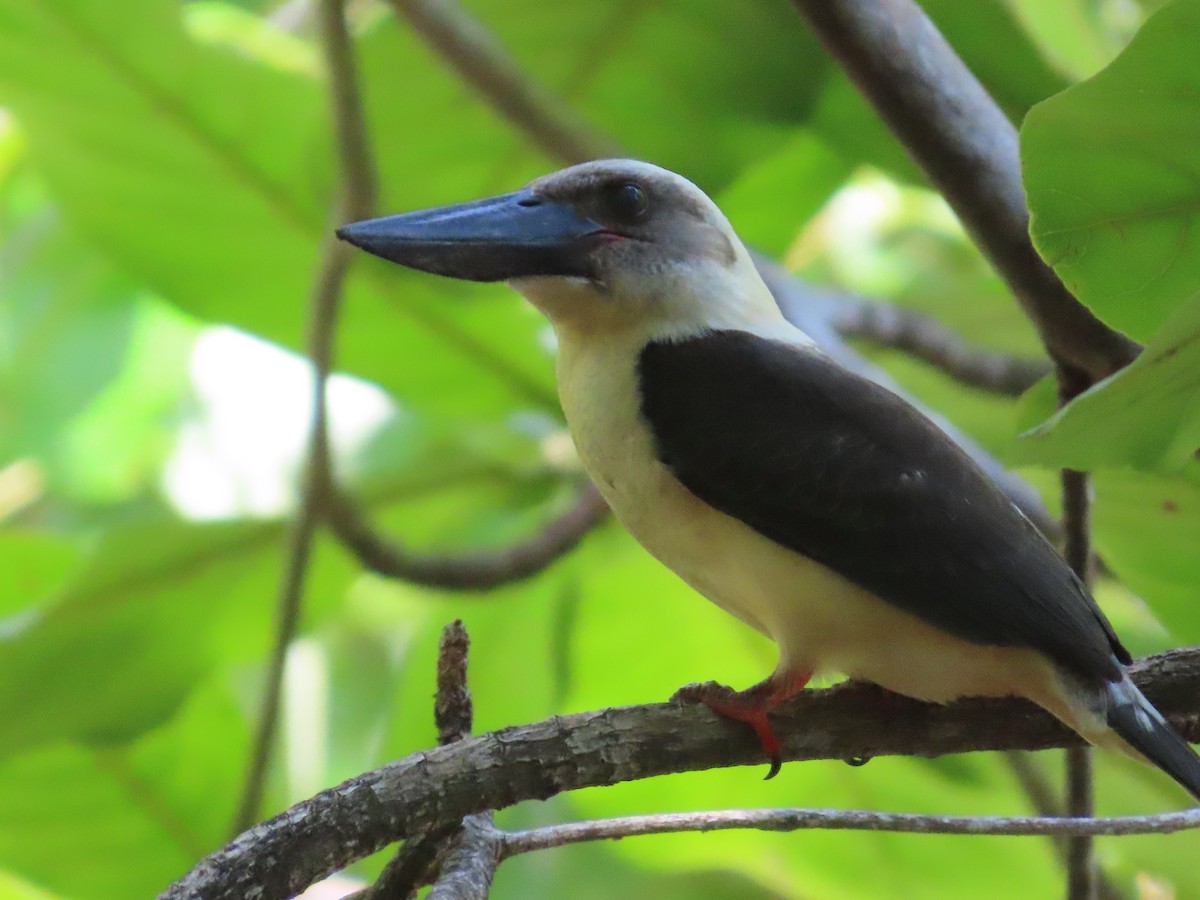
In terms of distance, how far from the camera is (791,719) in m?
1.29

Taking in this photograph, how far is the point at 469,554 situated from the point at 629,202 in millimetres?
819

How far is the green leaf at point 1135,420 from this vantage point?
909 mm

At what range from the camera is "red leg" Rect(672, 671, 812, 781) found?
1219mm

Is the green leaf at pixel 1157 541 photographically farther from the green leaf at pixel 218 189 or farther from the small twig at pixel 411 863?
the green leaf at pixel 218 189

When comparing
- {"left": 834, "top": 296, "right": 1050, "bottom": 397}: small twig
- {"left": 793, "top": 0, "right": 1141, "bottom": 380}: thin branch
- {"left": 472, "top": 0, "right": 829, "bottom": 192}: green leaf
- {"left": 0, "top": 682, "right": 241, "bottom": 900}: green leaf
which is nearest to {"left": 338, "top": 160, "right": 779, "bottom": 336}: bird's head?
{"left": 793, "top": 0, "right": 1141, "bottom": 380}: thin branch

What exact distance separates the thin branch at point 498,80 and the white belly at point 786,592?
2.03 ft

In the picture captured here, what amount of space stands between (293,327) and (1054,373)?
1.52m

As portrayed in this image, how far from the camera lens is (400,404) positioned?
8.62 feet

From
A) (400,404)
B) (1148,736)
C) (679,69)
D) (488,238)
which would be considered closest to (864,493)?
(1148,736)

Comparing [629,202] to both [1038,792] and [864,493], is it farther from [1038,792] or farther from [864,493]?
[1038,792]

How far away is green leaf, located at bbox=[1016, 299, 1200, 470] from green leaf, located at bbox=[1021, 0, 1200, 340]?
11 cm

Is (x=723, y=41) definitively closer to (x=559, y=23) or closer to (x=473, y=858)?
(x=559, y=23)

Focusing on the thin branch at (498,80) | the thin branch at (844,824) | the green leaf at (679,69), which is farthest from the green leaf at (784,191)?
the thin branch at (844,824)

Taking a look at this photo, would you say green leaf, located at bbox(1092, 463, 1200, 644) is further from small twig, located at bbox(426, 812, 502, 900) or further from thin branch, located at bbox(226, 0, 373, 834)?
thin branch, located at bbox(226, 0, 373, 834)
